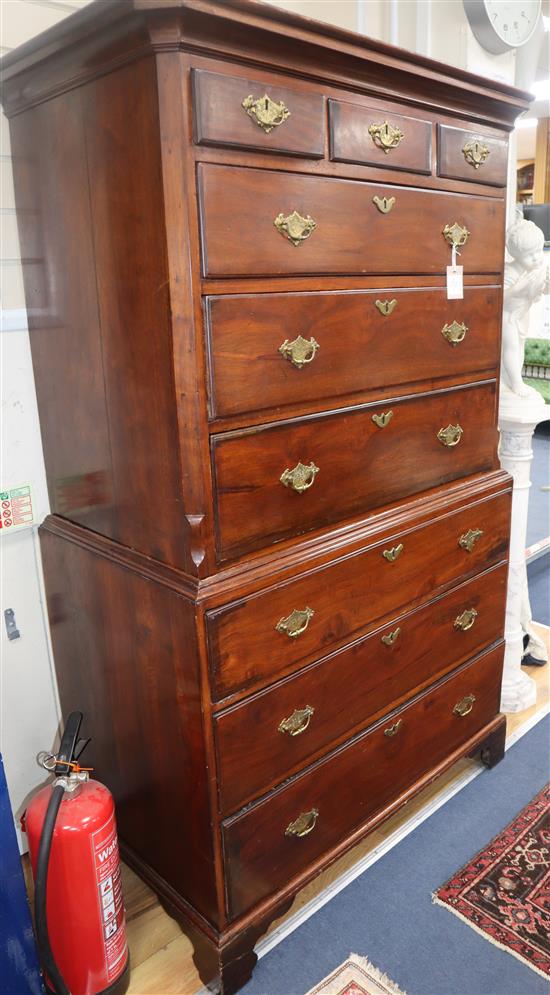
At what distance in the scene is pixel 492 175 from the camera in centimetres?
192

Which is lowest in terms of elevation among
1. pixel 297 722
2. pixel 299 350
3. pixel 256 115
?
pixel 297 722

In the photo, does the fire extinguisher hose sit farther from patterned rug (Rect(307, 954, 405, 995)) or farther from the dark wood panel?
patterned rug (Rect(307, 954, 405, 995))

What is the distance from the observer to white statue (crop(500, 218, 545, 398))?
2.34 m

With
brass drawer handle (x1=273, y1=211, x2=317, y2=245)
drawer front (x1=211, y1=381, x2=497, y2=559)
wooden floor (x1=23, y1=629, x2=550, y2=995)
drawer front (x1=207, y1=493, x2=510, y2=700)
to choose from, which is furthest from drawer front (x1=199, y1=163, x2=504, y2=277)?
wooden floor (x1=23, y1=629, x2=550, y2=995)

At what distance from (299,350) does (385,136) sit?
0.51m

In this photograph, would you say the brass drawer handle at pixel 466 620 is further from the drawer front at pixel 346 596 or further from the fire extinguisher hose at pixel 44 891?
the fire extinguisher hose at pixel 44 891

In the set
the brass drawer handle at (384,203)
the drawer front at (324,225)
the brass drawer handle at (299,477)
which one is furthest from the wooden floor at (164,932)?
the brass drawer handle at (384,203)

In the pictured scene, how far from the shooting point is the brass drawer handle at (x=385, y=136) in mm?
1570

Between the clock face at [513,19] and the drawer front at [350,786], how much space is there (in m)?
2.08

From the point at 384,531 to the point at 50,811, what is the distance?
932mm

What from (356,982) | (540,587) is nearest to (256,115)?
(356,982)

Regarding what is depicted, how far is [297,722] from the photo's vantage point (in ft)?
5.46

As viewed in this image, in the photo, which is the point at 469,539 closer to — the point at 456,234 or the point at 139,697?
the point at 456,234

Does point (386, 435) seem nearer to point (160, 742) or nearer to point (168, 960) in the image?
point (160, 742)
